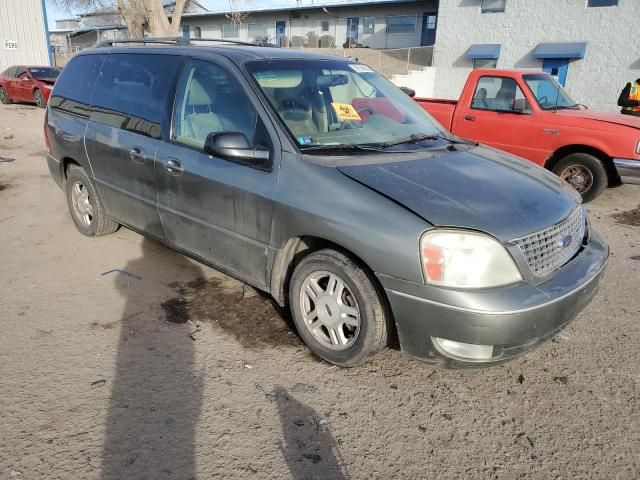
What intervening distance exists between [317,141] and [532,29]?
22510mm

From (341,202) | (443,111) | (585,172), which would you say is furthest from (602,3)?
(341,202)

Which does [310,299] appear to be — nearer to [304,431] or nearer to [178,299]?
[304,431]

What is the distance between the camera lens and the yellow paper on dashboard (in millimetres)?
3588

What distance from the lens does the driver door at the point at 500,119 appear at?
24.2ft

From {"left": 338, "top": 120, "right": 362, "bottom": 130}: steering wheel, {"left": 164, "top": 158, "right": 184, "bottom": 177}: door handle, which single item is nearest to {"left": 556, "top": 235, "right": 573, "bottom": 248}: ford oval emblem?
{"left": 338, "top": 120, "right": 362, "bottom": 130}: steering wheel

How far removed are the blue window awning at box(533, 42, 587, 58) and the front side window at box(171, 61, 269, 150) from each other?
69.8ft

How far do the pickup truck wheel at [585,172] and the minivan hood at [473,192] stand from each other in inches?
158

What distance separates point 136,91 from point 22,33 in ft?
82.0

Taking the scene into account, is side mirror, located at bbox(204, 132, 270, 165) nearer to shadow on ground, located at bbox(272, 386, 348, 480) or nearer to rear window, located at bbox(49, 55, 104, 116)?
shadow on ground, located at bbox(272, 386, 348, 480)

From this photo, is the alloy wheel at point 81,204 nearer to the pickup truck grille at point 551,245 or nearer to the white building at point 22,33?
the pickup truck grille at point 551,245

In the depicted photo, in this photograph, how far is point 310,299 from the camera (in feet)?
10.6

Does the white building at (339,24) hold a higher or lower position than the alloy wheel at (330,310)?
higher

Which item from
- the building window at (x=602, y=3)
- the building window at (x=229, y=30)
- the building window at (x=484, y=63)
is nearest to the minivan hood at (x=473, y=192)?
the building window at (x=602, y=3)

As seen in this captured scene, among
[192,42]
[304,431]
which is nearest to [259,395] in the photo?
[304,431]
